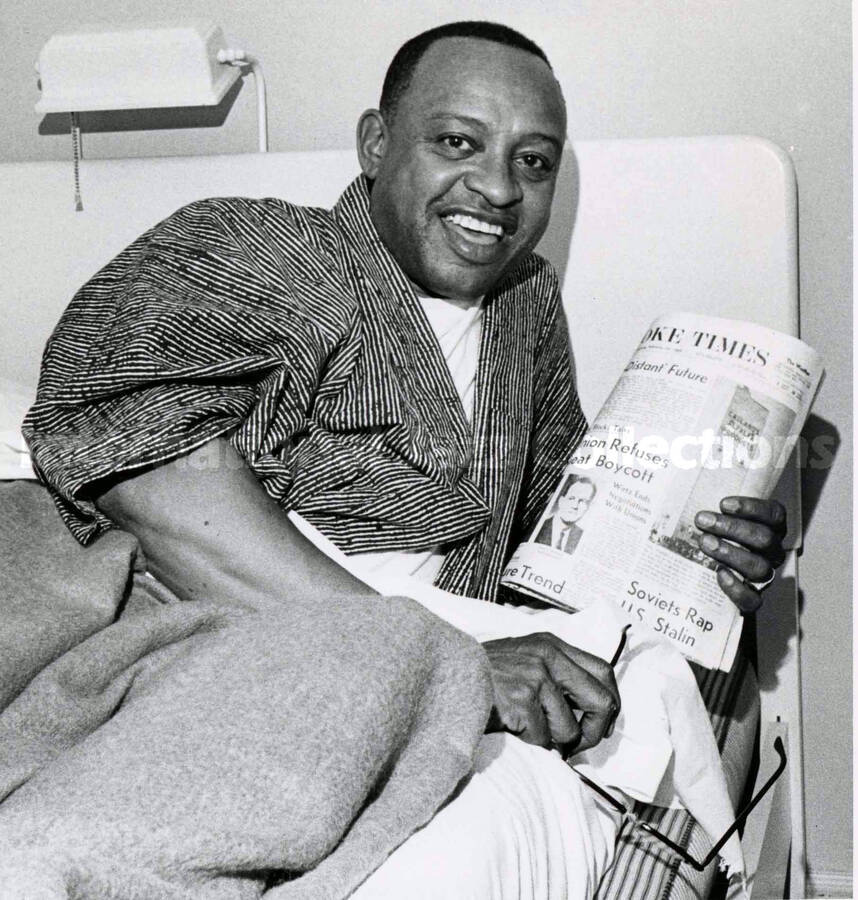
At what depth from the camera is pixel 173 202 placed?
171 centimetres

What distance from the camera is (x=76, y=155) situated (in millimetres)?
1771

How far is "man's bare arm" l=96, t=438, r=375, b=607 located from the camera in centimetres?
112

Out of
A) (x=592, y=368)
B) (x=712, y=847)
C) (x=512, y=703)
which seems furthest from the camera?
(x=592, y=368)

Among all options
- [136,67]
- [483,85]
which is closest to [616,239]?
[483,85]

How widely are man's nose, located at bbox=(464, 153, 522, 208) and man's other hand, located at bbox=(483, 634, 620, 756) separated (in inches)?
22.2

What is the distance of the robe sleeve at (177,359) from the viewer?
1.12 m

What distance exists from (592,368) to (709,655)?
56 centimetres

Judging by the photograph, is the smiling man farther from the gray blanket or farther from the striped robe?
the gray blanket

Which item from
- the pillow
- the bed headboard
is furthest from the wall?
the pillow

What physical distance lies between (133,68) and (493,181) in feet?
1.91

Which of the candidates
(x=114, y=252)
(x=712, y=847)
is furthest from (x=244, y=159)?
(x=712, y=847)

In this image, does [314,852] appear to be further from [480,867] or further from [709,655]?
[709,655]

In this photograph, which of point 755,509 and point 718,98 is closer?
point 755,509

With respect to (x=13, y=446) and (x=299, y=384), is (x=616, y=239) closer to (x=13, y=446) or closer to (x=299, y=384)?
(x=299, y=384)
